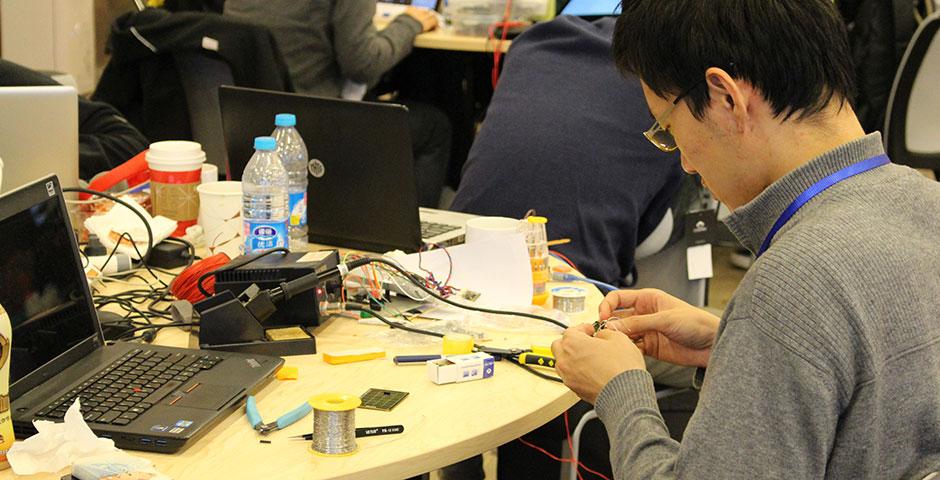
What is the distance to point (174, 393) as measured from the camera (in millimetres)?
1293

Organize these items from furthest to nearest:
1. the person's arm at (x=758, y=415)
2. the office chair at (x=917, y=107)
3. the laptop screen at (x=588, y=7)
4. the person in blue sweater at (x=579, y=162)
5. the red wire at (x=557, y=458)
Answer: the laptop screen at (x=588, y=7) → the office chair at (x=917, y=107) → the person in blue sweater at (x=579, y=162) → the red wire at (x=557, y=458) → the person's arm at (x=758, y=415)

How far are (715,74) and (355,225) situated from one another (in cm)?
100

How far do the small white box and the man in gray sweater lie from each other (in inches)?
6.3

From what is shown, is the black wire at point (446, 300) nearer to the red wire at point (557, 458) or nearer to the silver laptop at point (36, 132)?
the red wire at point (557, 458)

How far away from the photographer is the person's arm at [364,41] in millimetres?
3797

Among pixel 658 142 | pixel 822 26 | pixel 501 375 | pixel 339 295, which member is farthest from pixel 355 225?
pixel 822 26

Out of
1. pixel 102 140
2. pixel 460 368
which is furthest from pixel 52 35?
pixel 460 368

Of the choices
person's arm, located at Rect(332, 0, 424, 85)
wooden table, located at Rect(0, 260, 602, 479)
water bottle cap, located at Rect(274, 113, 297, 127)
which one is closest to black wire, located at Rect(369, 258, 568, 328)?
wooden table, located at Rect(0, 260, 602, 479)

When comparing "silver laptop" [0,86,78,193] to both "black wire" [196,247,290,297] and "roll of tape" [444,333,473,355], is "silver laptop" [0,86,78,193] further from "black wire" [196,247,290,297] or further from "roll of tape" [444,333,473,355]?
"roll of tape" [444,333,473,355]

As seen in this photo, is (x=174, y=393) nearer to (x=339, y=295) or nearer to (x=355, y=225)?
(x=339, y=295)

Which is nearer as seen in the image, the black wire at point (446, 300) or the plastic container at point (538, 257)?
the black wire at point (446, 300)

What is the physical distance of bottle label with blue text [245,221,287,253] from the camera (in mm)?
1787

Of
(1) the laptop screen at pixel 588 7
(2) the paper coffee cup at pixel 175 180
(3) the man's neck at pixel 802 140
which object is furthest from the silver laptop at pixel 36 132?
(1) the laptop screen at pixel 588 7

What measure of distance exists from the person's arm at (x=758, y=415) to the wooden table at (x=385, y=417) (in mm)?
311
